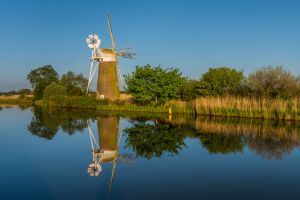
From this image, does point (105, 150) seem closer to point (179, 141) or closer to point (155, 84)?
point (179, 141)

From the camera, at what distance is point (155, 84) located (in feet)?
89.6

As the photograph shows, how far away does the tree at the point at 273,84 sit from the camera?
78.1 ft

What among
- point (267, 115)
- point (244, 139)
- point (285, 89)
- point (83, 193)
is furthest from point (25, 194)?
point (285, 89)

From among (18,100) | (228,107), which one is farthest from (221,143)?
(18,100)

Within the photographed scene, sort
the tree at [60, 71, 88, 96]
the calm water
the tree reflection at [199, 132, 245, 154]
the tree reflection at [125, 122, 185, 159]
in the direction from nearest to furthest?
the calm water, the tree reflection at [125, 122, 185, 159], the tree reflection at [199, 132, 245, 154], the tree at [60, 71, 88, 96]

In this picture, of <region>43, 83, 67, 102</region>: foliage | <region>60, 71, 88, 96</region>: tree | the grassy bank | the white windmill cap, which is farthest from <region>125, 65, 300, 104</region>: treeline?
the grassy bank

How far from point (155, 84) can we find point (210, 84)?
445 cm

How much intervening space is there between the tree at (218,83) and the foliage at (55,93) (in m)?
19.3

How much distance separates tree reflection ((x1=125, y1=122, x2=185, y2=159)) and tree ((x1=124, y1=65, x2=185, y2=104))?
12186mm

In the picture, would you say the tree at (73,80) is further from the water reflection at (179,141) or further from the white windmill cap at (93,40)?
the water reflection at (179,141)

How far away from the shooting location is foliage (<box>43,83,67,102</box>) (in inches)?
1590

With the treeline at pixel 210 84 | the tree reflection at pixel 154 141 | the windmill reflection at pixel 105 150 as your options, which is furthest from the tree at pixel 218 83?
the windmill reflection at pixel 105 150

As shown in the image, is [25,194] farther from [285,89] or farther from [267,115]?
[285,89]

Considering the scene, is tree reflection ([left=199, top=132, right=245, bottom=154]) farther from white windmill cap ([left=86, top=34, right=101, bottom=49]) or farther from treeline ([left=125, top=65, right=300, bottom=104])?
white windmill cap ([left=86, top=34, right=101, bottom=49])
